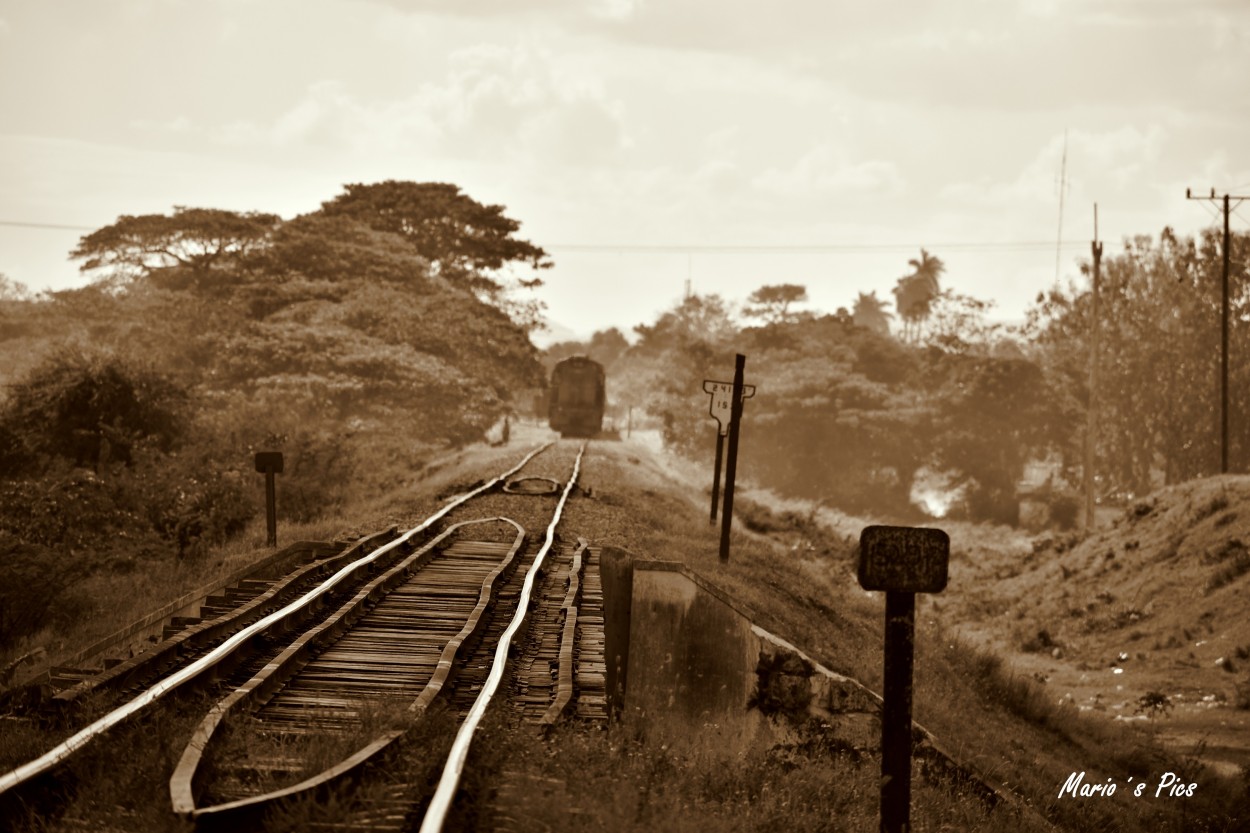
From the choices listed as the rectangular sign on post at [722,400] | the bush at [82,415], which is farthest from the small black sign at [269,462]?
the bush at [82,415]

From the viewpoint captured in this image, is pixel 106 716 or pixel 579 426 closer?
pixel 106 716

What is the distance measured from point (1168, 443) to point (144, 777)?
49.9 metres

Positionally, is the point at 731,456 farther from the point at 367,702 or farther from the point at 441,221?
the point at 441,221

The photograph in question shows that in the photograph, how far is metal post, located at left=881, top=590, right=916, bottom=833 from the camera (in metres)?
6.11

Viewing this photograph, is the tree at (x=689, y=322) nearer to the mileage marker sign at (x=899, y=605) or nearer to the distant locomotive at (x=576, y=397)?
the distant locomotive at (x=576, y=397)

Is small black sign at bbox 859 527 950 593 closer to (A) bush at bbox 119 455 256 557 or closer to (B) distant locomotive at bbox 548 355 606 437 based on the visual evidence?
(A) bush at bbox 119 455 256 557

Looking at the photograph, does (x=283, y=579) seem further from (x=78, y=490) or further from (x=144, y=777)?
(x=78, y=490)

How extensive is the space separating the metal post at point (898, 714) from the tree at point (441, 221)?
4698 cm

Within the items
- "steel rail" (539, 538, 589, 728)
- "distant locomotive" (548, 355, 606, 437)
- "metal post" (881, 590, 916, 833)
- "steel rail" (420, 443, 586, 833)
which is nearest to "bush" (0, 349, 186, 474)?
"steel rail" (539, 538, 589, 728)

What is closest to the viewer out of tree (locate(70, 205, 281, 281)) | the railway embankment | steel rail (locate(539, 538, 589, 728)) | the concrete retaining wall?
the railway embankment

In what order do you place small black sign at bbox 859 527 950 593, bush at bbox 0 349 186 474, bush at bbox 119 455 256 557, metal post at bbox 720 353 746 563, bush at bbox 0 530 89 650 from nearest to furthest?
small black sign at bbox 859 527 950 593 < bush at bbox 0 530 89 650 < metal post at bbox 720 353 746 563 < bush at bbox 119 455 256 557 < bush at bbox 0 349 186 474

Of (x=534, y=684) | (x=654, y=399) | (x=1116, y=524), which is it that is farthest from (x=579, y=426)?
(x=534, y=684)

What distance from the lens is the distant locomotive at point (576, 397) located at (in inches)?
1815

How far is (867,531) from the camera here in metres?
6.16
